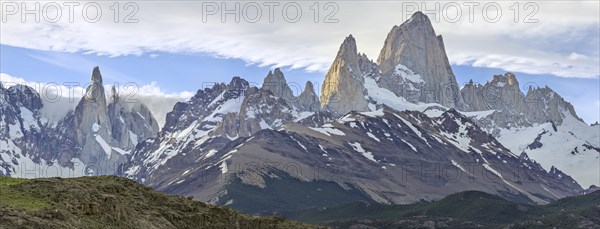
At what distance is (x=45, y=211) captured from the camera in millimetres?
137625

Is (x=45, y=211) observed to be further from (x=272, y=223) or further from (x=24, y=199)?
(x=272, y=223)

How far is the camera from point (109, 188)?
160500mm

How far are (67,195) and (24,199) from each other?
22.6 feet

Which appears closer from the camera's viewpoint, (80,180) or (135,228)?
(135,228)

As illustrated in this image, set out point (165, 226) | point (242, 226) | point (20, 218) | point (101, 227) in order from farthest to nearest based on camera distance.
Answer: point (242, 226), point (165, 226), point (101, 227), point (20, 218)

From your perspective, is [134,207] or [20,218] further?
[134,207]

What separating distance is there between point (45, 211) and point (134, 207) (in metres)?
21.5

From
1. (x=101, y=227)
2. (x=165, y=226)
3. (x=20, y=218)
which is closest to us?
(x=20, y=218)

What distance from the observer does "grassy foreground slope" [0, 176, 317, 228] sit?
137 m

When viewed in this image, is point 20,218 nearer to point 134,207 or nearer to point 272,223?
point 134,207

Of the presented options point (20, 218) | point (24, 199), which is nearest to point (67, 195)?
point (24, 199)

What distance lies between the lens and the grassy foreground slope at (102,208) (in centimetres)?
13675

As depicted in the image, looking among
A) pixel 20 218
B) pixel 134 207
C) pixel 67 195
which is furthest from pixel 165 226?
pixel 20 218

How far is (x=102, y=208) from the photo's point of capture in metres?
146
